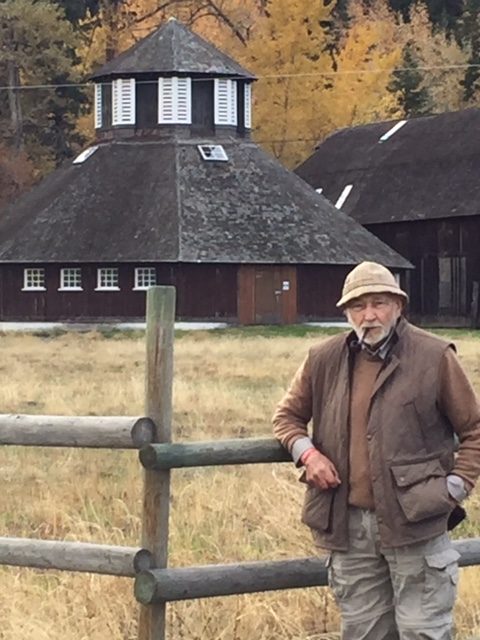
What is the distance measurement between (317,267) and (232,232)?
111 inches

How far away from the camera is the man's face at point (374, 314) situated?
628 cm

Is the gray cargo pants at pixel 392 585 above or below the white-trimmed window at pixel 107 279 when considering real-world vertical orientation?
below

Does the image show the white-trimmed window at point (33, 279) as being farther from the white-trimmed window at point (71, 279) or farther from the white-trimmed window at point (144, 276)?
the white-trimmed window at point (144, 276)

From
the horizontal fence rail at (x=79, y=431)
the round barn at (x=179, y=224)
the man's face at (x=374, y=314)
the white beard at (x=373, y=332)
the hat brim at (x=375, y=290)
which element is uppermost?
the round barn at (x=179, y=224)

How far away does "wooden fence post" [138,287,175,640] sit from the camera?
23.0ft

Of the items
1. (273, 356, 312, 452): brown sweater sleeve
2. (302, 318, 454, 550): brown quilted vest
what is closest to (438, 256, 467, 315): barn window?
(273, 356, 312, 452): brown sweater sleeve

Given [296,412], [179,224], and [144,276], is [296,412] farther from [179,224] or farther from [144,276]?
[144,276]

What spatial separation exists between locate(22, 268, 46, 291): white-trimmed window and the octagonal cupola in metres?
6.31

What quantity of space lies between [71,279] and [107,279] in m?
1.32

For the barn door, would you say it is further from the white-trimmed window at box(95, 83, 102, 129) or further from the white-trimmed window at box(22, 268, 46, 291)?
the white-trimmed window at box(95, 83, 102, 129)

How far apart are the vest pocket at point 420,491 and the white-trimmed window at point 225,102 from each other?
4445cm

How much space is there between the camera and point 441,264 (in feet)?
161

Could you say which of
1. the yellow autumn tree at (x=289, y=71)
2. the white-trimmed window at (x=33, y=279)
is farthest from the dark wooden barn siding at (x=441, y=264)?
the yellow autumn tree at (x=289, y=71)

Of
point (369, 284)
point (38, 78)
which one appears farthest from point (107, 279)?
point (369, 284)
